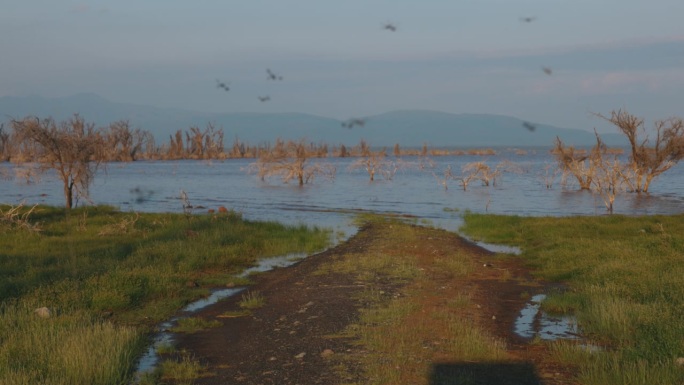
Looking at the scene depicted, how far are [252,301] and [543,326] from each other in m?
5.22

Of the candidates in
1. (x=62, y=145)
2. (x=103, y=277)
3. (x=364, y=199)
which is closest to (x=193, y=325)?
(x=103, y=277)

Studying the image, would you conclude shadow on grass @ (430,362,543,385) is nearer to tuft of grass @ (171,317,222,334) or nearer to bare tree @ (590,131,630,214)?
tuft of grass @ (171,317,222,334)

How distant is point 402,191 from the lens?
1972 inches

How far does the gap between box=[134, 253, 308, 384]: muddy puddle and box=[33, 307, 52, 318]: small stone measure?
1.70 m

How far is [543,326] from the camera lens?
426 inches

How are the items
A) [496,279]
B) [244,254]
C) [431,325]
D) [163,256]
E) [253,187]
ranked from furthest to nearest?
[253,187] < [244,254] < [163,256] < [496,279] < [431,325]

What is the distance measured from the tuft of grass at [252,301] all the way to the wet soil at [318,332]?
0.45 ft

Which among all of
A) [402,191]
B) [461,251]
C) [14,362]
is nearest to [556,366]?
[14,362]

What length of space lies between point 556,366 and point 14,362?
Answer: 6.65 meters

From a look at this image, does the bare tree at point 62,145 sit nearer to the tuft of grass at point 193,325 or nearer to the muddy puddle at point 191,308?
the muddy puddle at point 191,308

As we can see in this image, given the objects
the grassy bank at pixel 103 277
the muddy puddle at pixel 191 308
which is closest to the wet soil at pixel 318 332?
the muddy puddle at pixel 191 308

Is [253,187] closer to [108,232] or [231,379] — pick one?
[108,232]

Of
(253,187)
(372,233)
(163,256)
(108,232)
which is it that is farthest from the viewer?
(253,187)

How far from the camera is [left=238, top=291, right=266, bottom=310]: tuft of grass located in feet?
40.8
